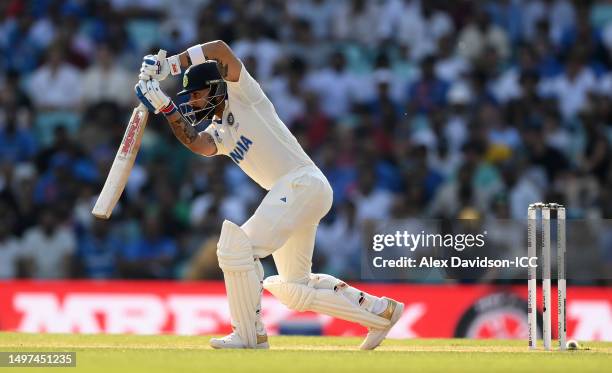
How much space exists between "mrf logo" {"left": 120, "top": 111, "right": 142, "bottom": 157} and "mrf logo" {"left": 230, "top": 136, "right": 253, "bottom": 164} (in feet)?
1.83

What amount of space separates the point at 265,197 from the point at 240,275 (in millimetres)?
504

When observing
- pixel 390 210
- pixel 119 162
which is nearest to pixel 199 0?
pixel 390 210

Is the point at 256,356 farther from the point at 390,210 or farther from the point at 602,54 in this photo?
the point at 602,54

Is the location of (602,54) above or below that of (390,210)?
above

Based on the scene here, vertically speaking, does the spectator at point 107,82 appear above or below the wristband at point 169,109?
above

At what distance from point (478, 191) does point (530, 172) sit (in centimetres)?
56

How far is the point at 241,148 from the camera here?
25.2 feet

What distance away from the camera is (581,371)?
635 centimetres

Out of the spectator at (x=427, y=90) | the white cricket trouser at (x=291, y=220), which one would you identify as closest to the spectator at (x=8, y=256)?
the spectator at (x=427, y=90)

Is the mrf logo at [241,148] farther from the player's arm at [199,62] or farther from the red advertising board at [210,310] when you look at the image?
the red advertising board at [210,310]

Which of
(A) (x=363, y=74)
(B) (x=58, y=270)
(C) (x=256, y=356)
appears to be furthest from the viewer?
(A) (x=363, y=74)

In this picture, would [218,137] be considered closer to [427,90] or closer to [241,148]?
[241,148]

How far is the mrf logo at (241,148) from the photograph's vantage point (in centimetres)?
764

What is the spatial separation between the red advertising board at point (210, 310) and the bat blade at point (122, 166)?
115 inches
